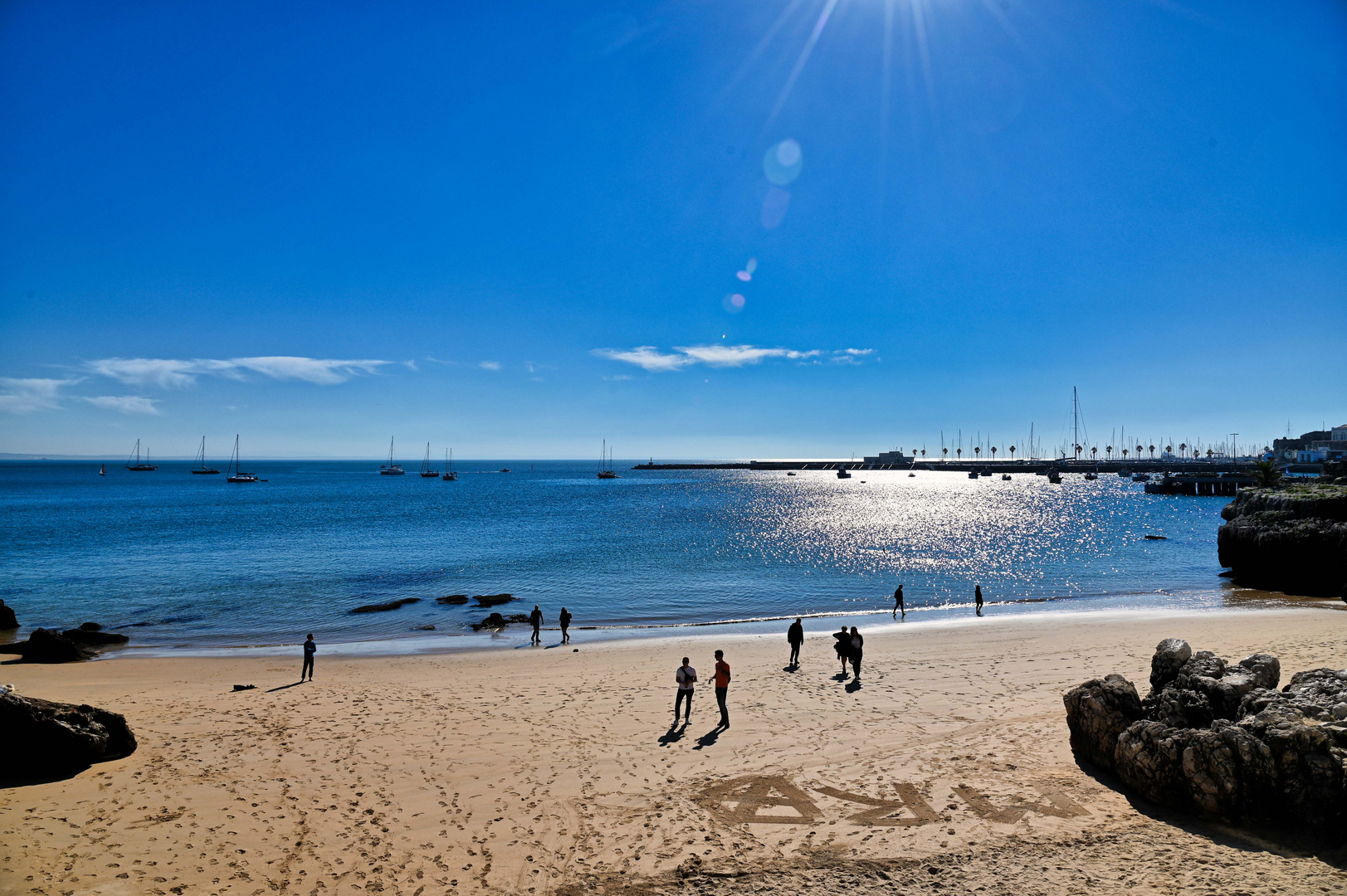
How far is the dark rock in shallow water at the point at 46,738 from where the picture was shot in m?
10.7

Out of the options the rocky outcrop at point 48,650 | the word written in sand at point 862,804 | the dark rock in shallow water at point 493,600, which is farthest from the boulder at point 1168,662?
the rocky outcrop at point 48,650

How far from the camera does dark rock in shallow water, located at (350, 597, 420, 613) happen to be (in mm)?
30766

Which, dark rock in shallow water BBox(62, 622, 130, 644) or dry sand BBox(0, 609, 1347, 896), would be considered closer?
dry sand BBox(0, 609, 1347, 896)

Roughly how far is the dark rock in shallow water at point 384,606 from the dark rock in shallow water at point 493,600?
3.31m

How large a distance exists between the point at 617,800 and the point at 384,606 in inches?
987

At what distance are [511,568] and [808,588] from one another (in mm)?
20009

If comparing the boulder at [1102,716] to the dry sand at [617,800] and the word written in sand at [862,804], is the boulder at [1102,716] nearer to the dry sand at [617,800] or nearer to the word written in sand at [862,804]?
the dry sand at [617,800]

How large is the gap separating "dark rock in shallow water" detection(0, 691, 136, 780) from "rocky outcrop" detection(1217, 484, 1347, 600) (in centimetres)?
4510

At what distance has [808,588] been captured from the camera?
120 ft

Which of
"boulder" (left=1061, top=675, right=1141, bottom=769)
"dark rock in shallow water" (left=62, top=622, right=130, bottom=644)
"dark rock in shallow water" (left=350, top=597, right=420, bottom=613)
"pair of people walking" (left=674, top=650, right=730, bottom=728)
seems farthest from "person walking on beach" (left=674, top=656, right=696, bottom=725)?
"dark rock in shallow water" (left=62, top=622, right=130, bottom=644)

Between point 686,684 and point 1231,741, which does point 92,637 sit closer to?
point 686,684

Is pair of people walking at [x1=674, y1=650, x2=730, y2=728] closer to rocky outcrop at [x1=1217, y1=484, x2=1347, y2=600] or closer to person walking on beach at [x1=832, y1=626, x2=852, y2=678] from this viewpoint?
person walking on beach at [x1=832, y1=626, x2=852, y2=678]

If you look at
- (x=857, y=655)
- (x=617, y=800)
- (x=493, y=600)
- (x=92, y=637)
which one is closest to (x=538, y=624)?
(x=493, y=600)

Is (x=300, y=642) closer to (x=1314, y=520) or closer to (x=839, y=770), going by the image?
(x=839, y=770)
